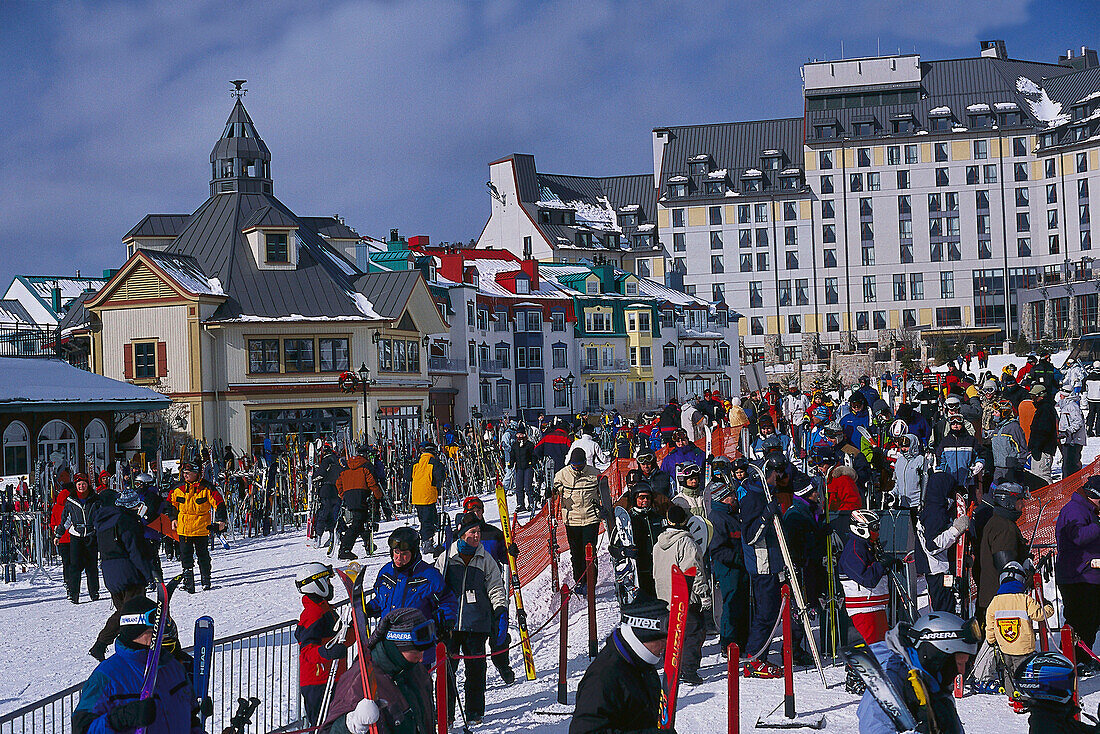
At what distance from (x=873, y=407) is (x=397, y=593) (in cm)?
1728

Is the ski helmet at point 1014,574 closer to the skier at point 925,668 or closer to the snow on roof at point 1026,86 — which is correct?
the skier at point 925,668

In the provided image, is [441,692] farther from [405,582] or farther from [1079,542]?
[1079,542]

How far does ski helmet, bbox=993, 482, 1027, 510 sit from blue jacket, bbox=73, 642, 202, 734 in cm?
650

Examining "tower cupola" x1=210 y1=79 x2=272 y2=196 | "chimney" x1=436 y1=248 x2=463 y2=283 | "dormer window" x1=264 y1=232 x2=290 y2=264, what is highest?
"tower cupola" x1=210 y1=79 x2=272 y2=196

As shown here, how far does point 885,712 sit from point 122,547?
9.64 metres

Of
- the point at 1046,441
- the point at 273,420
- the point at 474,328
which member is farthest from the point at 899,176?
the point at 1046,441

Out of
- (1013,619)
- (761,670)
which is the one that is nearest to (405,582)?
(761,670)

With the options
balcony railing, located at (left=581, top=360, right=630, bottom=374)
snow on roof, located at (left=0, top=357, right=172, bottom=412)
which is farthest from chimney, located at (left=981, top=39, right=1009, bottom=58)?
snow on roof, located at (left=0, top=357, right=172, bottom=412)

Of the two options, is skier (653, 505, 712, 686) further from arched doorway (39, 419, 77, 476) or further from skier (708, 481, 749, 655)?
arched doorway (39, 419, 77, 476)

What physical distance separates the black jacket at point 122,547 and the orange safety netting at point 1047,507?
9.85 m

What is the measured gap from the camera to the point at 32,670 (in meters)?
11.6

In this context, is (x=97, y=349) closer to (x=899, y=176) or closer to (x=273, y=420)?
(x=273, y=420)

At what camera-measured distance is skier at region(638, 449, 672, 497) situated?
12.0m

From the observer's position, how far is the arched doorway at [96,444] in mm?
36312
